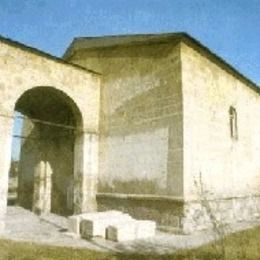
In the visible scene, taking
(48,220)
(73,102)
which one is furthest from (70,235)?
(73,102)

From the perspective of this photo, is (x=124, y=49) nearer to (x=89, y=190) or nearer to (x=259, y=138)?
(x=89, y=190)

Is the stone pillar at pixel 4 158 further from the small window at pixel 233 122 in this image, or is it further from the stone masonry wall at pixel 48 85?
the small window at pixel 233 122

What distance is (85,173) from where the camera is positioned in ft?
39.5

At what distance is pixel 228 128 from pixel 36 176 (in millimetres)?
8571

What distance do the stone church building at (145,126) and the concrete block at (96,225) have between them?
1636 millimetres

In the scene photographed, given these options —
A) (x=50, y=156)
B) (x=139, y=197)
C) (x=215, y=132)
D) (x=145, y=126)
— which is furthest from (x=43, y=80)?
(x=215, y=132)

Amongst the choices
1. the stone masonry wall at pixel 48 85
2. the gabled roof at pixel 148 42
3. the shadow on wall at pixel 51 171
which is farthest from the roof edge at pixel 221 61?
the shadow on wall at pixel 51 171

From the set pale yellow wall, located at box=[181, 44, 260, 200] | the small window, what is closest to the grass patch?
pale yellow wall, located at box=[181, 44, 260, 200]

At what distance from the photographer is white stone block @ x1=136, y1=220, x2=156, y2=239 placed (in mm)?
9155

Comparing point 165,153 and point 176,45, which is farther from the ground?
point 176,45

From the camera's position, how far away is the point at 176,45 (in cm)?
1074

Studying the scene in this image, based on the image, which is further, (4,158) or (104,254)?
(4,158)

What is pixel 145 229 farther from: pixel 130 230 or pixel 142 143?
pixel 142 143

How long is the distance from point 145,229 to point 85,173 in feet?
11.8
